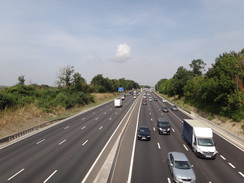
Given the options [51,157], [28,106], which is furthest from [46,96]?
[51,157]

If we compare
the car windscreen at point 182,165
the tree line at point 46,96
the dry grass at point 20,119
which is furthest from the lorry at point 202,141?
the tree line at point 46,96

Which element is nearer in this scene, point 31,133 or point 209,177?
point 209,177

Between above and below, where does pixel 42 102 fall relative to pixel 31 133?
above

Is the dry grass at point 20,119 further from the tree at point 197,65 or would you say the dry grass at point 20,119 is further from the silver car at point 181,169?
the tree at point 197,65

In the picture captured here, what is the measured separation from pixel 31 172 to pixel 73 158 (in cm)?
394

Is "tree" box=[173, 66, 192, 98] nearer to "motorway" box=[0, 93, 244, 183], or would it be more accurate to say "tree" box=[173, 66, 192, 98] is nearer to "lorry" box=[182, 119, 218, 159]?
"motorway" box=[0, 93, 244, 183]

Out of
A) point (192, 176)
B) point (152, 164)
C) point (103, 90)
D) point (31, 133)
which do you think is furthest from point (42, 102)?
point (103, 90)

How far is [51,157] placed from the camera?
719 inches

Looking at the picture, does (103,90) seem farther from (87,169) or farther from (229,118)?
(87,169)

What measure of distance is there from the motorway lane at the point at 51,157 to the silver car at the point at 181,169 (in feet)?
23.5

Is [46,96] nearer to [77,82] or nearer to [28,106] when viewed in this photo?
[28,106]

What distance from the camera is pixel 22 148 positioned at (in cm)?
2142

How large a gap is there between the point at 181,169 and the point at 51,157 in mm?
12487

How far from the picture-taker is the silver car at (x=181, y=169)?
13016 mm
